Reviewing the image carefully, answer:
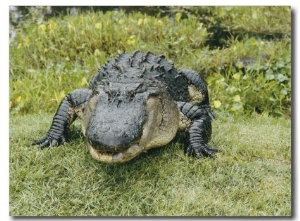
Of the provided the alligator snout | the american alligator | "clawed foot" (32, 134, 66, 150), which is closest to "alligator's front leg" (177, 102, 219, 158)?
the american alligator

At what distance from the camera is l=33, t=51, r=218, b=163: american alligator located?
229 centimetres

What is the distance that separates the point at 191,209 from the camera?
2.48 meters

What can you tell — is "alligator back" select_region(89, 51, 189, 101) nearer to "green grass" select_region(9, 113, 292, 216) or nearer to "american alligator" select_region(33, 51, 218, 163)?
"american alligator" select_region(33, 51, 218, 163)

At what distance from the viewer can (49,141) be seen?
9.95 feet

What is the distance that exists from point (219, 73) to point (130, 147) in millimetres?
2236

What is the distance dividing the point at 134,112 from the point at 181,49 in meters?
2.17

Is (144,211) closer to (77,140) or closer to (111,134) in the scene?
(111,134)

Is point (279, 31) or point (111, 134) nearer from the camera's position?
point (111, 134)

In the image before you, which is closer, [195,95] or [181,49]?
[195,95]

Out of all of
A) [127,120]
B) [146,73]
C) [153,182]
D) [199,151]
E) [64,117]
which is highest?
[146,73]

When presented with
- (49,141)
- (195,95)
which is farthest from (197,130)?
(49,141)

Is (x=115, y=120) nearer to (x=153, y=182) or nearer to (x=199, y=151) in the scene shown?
(x=153, y=182)
